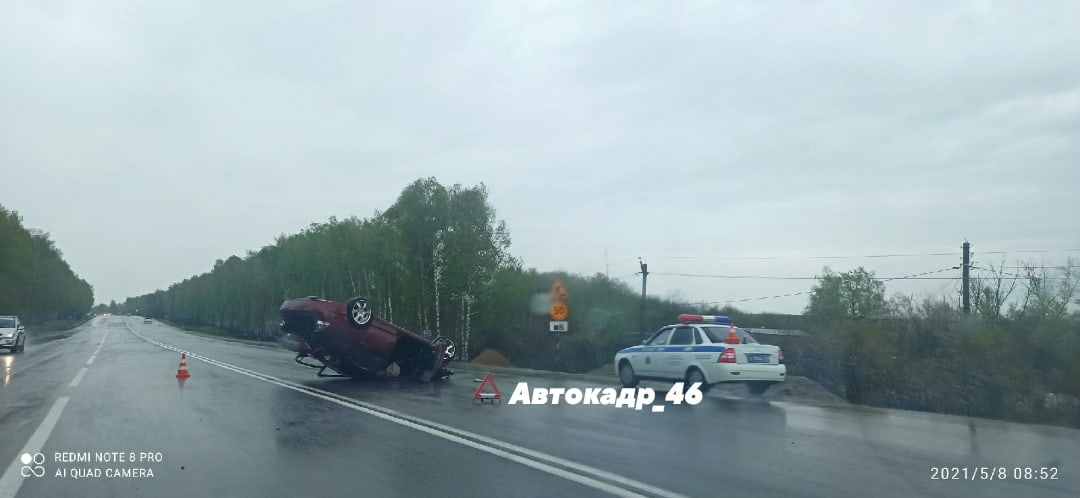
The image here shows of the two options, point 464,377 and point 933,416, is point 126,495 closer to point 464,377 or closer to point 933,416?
point 933,416

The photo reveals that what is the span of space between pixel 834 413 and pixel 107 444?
11403 mm

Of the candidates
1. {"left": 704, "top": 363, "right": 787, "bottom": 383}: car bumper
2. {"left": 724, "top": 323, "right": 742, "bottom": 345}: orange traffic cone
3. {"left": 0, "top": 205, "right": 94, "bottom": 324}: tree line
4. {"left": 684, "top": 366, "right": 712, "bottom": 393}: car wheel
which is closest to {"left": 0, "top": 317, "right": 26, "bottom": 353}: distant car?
{"left": 684, "top": 366, "right": 712, "bottom": 393}: car wheel

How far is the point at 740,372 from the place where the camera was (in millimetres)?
16250

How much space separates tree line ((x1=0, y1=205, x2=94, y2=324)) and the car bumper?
75.7 meters

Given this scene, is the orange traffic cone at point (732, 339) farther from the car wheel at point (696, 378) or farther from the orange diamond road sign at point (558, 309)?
the orange diamond road sign at point (558, 309)

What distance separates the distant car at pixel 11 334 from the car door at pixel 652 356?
31.5 m

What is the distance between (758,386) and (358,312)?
9.81 m

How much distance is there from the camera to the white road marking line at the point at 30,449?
7696mm

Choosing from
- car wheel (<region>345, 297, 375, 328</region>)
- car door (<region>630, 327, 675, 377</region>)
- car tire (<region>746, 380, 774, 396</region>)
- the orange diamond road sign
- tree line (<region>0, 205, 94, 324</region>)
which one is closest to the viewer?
car tire (<region>746, 380, 774, 396</region>)

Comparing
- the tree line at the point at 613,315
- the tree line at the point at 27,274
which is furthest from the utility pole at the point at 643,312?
the tree line at the point at 27,274

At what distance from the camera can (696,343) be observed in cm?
1703

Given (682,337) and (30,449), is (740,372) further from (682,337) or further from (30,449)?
(30,449)

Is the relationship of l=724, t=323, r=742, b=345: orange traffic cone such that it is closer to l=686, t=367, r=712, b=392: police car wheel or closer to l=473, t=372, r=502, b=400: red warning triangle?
l=686, t=367, r=712, b=392: police car wheel

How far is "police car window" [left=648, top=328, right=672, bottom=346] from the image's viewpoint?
18.2 m
